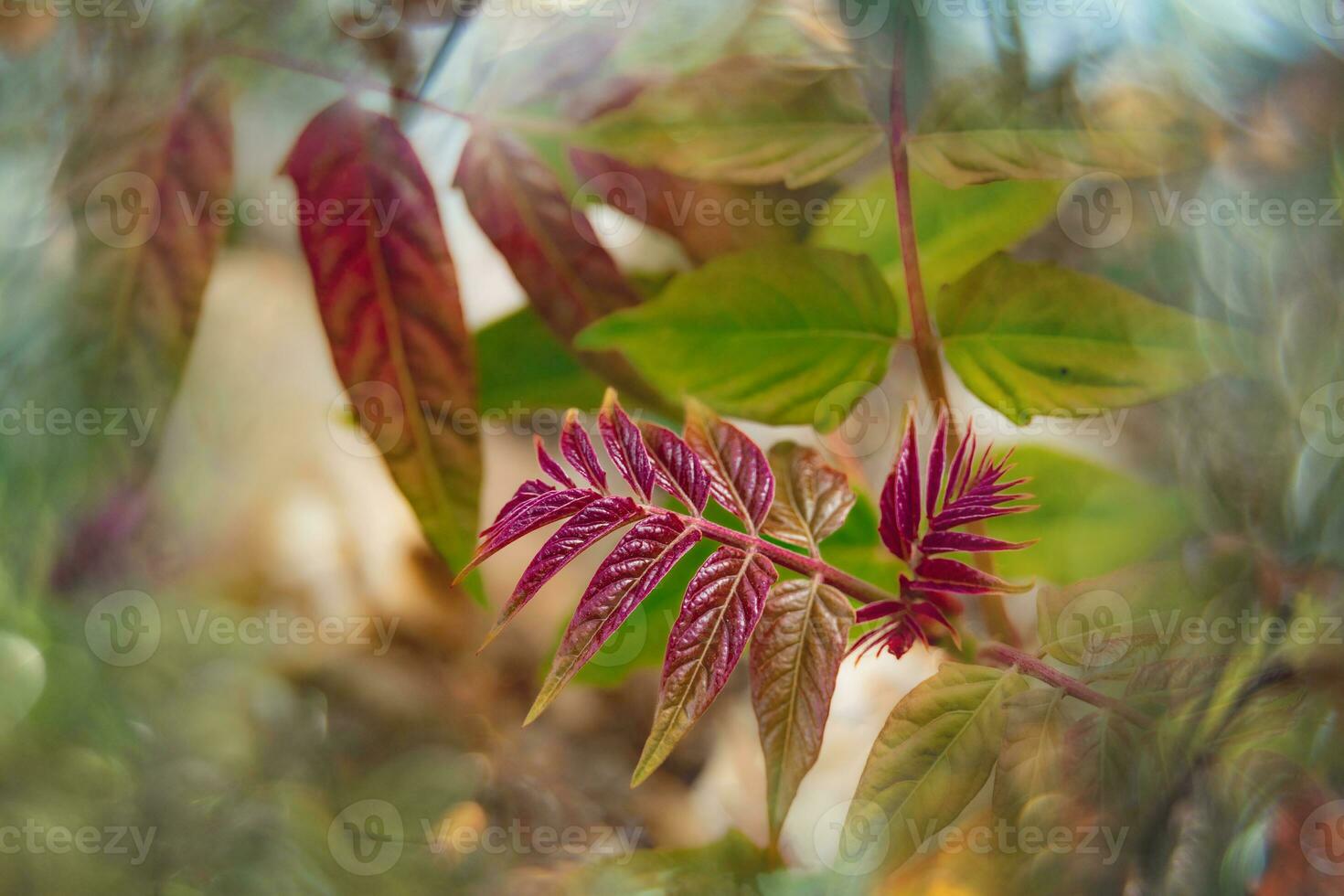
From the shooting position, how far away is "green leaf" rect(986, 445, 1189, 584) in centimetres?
35

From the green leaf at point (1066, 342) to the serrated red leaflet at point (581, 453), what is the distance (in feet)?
0.57

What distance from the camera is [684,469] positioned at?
23 cm

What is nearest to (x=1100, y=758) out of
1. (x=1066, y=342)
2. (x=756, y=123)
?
(x=1066, y=342)

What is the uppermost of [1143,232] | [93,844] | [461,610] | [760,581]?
[1143,232]

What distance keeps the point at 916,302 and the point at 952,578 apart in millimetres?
134

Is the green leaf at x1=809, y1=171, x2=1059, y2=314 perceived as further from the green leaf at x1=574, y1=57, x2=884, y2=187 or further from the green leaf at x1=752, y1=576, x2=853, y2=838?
the green leaf at x1=752, y1=576, x2=853, y2=838

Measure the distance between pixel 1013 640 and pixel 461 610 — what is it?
1.06 feet

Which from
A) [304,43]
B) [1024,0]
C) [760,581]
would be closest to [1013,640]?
[760,581]

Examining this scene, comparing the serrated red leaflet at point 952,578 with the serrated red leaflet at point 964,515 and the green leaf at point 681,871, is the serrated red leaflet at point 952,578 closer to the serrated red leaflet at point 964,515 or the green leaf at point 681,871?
the serrated red leaflet at point 964,515

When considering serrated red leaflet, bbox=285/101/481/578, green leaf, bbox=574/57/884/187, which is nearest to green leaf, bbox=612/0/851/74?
green leaf, bbox=574/57/884/187

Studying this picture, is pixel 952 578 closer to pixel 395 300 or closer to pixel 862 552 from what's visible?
pixel 862 552

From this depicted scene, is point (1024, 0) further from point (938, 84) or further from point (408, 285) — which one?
point (408, 285)

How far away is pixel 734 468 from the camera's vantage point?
255 mm

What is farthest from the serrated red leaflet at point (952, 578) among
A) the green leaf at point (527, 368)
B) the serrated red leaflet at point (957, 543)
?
the green leaf at point (527, 368)
